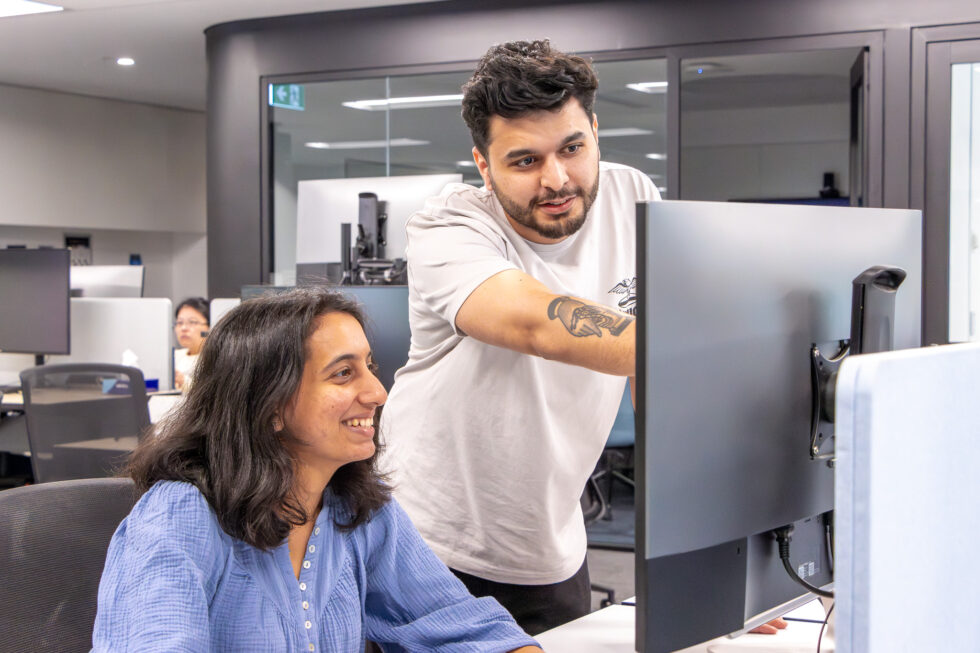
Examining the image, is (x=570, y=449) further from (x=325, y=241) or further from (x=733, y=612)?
(x=325, y=241)

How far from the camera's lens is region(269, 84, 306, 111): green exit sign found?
5809 mm

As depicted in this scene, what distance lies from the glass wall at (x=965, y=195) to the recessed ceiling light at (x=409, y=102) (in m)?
2.54

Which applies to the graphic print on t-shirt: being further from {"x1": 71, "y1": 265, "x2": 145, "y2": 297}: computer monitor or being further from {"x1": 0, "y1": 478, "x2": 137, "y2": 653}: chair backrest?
{"x1": 71, "y1": 265, "x2": 145, "y2": 297}: computer monitor

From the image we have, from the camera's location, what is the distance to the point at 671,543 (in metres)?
0.88

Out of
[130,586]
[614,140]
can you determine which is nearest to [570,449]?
[130,586]

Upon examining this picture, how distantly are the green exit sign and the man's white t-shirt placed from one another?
14.8 ft

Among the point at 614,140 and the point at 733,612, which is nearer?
the point at 733,612

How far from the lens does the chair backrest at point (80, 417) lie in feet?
11.3

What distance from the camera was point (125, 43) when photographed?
6574mm

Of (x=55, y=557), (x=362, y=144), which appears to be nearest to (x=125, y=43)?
(x=362, y=144)

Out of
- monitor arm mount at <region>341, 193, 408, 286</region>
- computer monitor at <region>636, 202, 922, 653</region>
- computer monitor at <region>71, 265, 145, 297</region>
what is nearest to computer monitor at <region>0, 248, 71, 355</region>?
computer monitor at <region>71, 265, 145, 297</region>

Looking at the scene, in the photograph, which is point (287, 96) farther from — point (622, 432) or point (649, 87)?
point (622, 432)

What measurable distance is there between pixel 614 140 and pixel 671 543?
576 cm

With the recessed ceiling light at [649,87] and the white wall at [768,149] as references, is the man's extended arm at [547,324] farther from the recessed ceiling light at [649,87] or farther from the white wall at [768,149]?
the white wall at [768,149]
